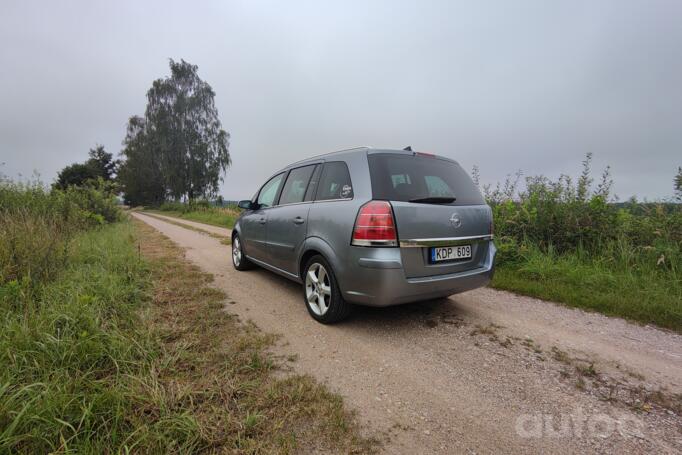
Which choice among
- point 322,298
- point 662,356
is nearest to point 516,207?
point 662,356

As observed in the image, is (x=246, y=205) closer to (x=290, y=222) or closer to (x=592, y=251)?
(x=290, y=222)

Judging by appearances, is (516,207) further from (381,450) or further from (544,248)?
(381,450)

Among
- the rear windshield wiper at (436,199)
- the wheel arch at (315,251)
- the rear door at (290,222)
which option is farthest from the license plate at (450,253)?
the rear door at (290,222)

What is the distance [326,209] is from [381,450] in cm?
192

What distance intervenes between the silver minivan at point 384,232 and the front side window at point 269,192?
2.81 feet

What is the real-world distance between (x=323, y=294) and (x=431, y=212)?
1278 millimetres

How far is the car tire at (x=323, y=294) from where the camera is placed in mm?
2684

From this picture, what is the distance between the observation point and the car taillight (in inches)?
92.0

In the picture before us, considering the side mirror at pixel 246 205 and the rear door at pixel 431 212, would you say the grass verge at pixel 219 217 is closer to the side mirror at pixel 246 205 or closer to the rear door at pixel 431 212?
the side mirror at pixel 246 205

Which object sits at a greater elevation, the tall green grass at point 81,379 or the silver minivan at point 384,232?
the silver minivan at point 384,232

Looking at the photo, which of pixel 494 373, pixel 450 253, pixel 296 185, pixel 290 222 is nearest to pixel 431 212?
pixel 450 253

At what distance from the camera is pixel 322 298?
2.86 metres

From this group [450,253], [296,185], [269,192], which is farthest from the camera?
[269,192]

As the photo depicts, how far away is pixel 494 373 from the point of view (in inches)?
81.0
